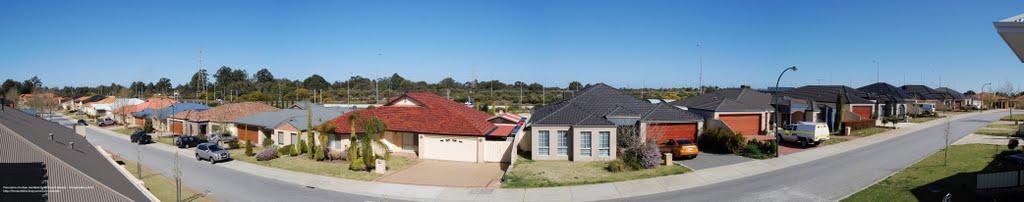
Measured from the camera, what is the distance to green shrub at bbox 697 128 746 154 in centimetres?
2930

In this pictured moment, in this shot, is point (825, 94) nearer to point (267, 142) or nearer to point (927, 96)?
point (927, 96)

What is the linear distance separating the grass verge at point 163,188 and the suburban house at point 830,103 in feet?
147

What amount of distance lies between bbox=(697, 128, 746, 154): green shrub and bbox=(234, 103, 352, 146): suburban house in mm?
27674

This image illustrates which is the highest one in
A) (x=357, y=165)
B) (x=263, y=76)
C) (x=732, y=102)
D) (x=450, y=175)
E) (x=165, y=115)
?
(x=263, y=76)

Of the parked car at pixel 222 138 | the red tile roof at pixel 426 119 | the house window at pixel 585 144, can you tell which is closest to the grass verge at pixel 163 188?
the red tile roof at pixel 426 119

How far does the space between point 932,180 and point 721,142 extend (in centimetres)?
1100

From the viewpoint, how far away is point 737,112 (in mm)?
37438

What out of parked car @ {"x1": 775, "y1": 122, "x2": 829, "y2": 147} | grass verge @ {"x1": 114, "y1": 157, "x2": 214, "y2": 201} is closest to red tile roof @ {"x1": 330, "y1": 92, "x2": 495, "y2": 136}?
grass verge @ {"x1": 114, "y1": 157, "x2": 214, "y2": 201}

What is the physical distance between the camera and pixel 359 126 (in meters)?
32.4

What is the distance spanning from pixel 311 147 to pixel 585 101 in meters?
18.6

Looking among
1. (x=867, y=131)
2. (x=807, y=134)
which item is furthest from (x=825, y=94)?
(x=807, y=134)

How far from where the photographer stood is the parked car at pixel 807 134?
31.5m

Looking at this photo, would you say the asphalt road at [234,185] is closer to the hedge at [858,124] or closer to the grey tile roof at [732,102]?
the grey tile roof at [732,102]

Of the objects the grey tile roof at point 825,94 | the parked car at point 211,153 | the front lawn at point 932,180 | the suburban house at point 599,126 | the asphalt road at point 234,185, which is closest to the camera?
the front lawn at point 932,180
